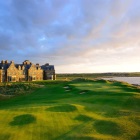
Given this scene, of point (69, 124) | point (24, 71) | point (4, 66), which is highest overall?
point (4, 66)

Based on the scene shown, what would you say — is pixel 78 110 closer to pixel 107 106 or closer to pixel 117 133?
pixel 107 106

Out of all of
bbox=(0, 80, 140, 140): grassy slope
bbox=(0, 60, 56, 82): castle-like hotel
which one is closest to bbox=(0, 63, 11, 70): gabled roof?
bbox=(0, 60, 56, 82): castle-like hotel

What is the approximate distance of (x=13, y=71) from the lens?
292ft

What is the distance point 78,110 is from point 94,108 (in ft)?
9.41

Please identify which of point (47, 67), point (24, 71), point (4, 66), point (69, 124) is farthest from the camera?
point (47, 67)

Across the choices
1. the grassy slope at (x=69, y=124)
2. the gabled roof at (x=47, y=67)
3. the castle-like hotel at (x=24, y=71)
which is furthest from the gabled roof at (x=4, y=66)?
the grassy slope at (x=69, y=124)

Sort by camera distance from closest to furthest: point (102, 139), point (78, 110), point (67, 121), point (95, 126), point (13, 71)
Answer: point (102, 139), point (95, 126), point (67, 121), point (78, 110), point (13, 71)

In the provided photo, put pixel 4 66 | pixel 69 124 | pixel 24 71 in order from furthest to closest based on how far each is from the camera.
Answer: pixel 24 71
pixel 4 66
pixel 69 124

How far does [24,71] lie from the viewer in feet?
314

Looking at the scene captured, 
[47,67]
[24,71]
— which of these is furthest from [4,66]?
[47,67]

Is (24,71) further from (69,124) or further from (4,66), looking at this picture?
(69,124)

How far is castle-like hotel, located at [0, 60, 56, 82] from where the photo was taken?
286 feet

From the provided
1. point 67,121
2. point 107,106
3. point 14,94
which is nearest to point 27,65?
point 14,94

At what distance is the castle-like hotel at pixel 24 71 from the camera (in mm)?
87312
